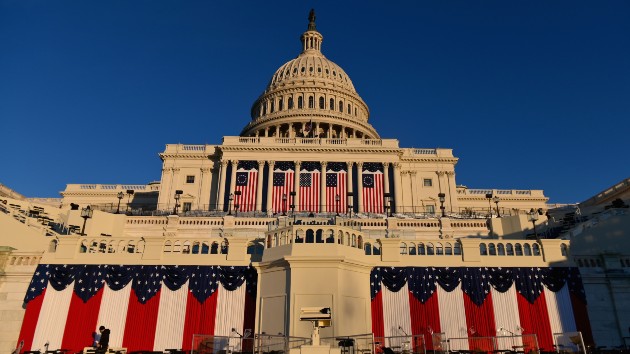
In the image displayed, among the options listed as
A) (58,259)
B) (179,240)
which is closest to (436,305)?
(179,240)

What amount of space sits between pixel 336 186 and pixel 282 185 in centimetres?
744

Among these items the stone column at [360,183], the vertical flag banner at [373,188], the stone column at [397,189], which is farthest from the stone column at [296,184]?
the stone column at [397,189]

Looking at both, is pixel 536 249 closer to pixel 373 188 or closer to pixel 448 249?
pixel 448 249

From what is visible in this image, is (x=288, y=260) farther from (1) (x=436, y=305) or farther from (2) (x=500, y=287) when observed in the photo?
(2) (x=500, y=287)

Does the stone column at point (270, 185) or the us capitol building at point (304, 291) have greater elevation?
the stone column at point (270, 185)

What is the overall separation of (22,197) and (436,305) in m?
62.2

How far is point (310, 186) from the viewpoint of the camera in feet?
Answer: 209

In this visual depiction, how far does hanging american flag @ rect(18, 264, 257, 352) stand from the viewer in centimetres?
2336

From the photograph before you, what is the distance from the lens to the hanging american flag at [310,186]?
6156cm

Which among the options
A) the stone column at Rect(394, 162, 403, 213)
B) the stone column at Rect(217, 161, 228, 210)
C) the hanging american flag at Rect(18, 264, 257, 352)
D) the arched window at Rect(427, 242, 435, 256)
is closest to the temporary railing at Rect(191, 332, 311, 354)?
the hanging american flag at Rect(18, 264, 257, 352)

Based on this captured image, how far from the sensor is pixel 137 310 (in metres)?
24.1

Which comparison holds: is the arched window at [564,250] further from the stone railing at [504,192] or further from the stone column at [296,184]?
the stone railing at [504,192]

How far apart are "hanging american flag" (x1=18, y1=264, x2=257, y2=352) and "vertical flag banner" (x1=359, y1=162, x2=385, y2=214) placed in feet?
123

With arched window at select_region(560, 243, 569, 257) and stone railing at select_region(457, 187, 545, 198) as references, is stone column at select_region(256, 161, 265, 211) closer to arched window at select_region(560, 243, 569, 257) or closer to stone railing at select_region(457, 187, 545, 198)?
stone railing at select_region(457, 187, 545, 198)
